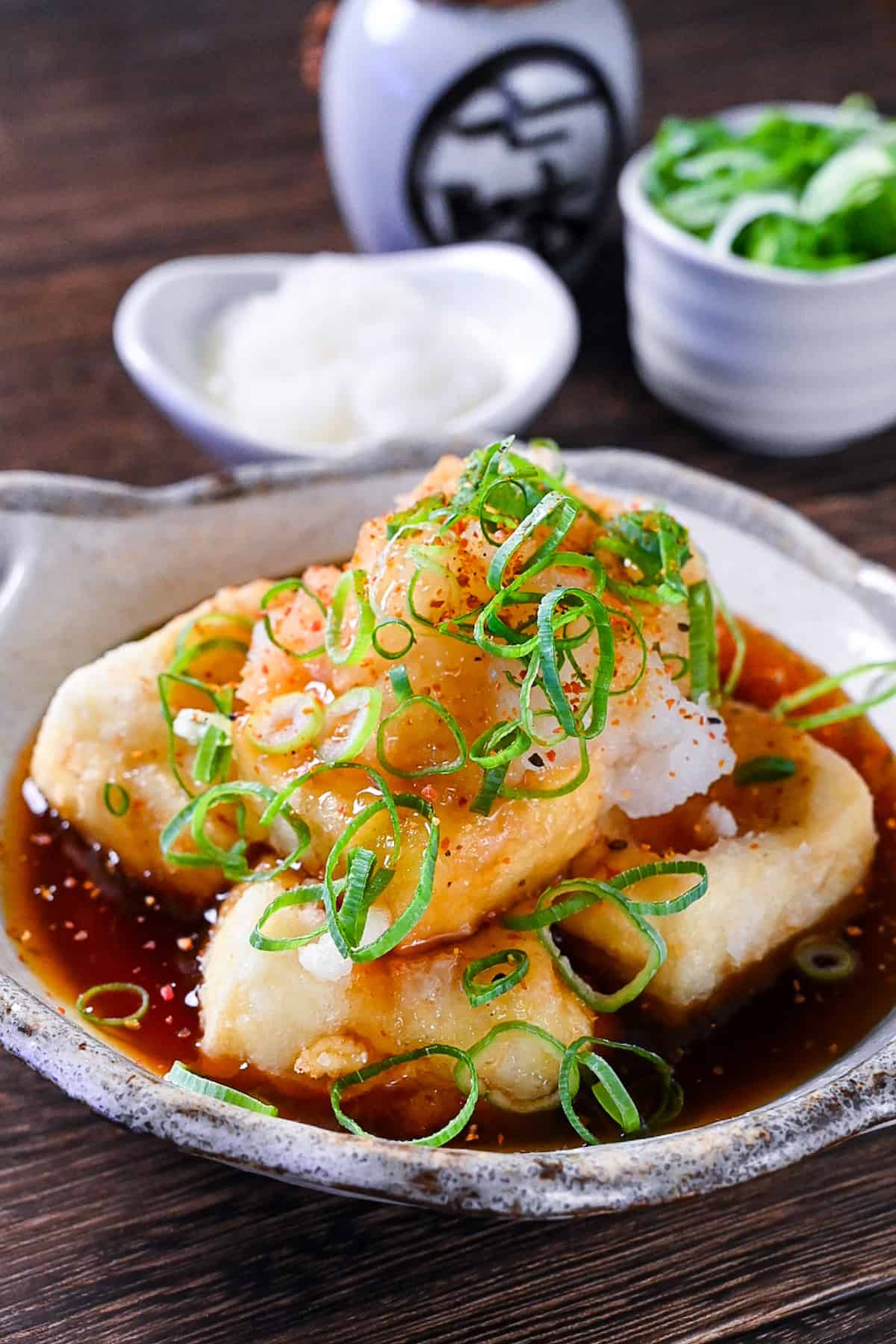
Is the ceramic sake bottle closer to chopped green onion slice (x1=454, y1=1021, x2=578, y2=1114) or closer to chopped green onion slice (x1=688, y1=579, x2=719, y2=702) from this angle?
chopped green onion slice (x1=688, y1=579, x2=719, y2=702)

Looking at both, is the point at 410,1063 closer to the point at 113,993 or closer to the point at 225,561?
the point at 113,993

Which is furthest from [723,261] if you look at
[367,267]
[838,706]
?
[838,706]

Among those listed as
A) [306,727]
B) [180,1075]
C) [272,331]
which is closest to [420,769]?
[306,727]

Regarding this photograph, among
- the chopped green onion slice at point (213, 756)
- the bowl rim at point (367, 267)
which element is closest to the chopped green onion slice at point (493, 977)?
the chopped green onion slice at point (213, 756)

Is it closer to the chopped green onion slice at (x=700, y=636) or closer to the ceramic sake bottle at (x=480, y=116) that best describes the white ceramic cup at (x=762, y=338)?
the ceramic sake bottle at (x=480, y=116)

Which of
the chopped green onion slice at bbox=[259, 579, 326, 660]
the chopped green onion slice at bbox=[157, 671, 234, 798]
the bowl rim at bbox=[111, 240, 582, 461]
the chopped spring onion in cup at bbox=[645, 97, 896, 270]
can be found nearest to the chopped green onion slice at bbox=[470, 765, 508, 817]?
the chopped green onion slice at bbox=[259, 579, 326, 660]

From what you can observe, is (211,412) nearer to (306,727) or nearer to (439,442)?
(439,442)
